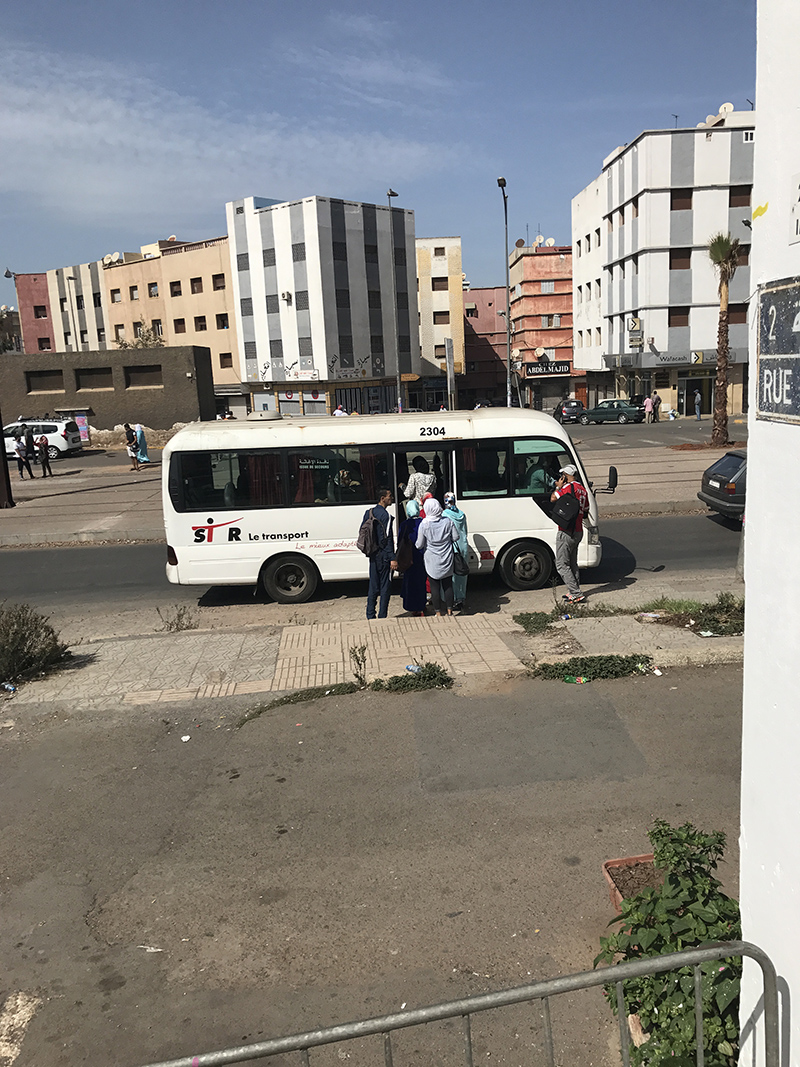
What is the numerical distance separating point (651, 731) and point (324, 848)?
10.0 ft

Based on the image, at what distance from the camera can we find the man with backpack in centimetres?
1047

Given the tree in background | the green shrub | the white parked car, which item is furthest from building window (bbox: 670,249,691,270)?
the green shrub

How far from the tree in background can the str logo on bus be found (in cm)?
5202

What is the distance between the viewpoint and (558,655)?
879cm

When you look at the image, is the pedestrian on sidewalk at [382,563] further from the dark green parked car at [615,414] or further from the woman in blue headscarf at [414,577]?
the dark green parked car at [615,414]

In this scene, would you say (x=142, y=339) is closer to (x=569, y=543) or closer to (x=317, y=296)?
(x=317, y=296)

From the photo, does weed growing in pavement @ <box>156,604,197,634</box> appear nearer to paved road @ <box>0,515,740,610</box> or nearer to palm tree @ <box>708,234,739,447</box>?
paved road @ <box>0,515,740,610</box>

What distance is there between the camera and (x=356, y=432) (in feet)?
39.3

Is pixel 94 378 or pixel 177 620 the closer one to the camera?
pixel 177 620

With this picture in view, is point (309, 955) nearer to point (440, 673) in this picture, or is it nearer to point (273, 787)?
point (273, 787)

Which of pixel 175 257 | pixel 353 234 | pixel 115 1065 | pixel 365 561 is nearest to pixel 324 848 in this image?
pixel 115 1065

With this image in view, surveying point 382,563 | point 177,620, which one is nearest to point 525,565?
point 382,563

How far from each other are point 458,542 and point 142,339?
57.7 m

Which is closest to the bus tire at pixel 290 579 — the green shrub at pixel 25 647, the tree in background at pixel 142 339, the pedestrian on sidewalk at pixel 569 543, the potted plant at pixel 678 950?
the green shrub at pixel 25 647
